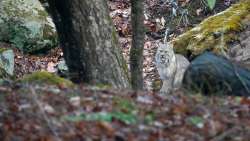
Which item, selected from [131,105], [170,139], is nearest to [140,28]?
[131,105]

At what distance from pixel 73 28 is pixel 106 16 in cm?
43

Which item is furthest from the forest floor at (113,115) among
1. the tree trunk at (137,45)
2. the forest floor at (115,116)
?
the tree trunk at (137,45)

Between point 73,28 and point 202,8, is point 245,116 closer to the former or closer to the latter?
point 73,28

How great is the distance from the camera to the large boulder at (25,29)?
15.5 meters

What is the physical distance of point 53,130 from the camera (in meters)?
5.75

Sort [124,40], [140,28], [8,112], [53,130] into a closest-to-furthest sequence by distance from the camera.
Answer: [53,130] → [8,112] → [140,28] → [124,40]

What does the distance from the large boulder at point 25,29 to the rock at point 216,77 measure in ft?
22.3

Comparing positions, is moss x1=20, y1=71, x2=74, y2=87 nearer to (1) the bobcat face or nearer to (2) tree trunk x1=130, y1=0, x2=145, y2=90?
(2) tree trunk x1=130, y1=0, x2=145, y2=90

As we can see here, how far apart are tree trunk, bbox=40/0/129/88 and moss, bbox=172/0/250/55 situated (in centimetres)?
314

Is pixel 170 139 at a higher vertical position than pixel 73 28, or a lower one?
lower

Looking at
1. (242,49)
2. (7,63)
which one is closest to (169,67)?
(242,49)

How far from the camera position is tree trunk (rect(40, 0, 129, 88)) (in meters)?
8.73

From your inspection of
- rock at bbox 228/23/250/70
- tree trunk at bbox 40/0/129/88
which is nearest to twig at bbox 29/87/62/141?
tree trunk at bbox 40/0/129/88

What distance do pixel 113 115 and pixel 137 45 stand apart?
395cm
